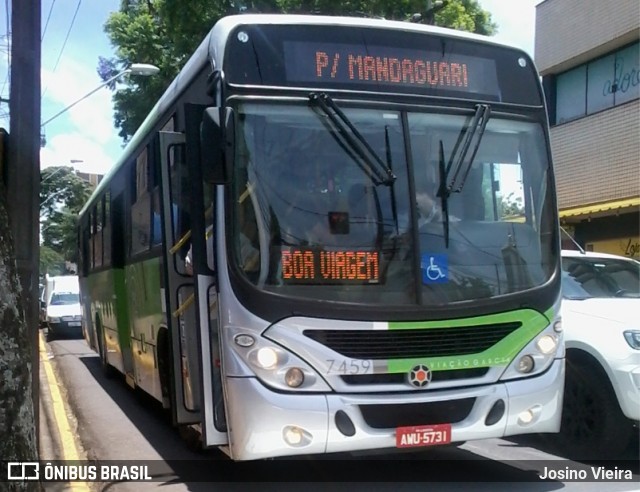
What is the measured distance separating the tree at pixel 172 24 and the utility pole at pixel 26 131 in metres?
10.6

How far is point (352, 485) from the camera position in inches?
233

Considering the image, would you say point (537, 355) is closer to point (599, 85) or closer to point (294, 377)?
point (294, 377)

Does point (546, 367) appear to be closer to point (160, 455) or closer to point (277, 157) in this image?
point (277, 157)

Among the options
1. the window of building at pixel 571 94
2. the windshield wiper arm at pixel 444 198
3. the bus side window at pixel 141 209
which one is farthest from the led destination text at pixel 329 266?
the window of building at pixel 571 94

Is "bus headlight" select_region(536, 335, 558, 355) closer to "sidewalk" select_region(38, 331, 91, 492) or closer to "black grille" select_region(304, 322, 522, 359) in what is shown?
"black grille" select_region(304, 322, 522, 359)

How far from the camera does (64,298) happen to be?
25.0 meters

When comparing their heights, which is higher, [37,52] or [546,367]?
[37,52]

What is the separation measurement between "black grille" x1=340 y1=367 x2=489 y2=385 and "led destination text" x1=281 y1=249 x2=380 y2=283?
63 centimetres

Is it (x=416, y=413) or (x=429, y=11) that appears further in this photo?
(x=429, y=11)

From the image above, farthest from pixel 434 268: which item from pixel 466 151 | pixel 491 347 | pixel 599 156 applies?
pixel 599 156

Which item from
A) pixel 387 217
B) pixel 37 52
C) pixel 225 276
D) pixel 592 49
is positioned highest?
pixel 592 49

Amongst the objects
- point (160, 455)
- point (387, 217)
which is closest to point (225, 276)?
point (387, 217)

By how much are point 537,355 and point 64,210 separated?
5693 cm

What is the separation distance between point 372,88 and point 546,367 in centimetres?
239
